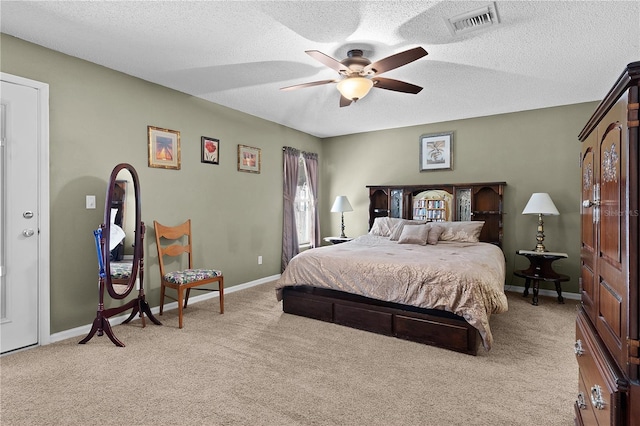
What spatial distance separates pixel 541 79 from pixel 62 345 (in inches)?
207

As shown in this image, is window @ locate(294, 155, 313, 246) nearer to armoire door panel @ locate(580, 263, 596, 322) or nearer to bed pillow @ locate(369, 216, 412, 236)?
bed pillow @ locate(369, 216, 412, 236)

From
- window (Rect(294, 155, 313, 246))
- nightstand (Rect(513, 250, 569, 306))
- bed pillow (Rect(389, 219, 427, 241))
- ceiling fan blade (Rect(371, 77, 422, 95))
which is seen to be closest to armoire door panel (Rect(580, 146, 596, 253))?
ceiling fan blade (Rect(371, 77, 422, 95))

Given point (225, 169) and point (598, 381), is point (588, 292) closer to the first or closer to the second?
point (598, 381)

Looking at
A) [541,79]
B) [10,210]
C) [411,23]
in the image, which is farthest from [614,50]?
[10,210]

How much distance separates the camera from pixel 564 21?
2490 millimetres

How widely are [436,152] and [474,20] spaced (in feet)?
10.3

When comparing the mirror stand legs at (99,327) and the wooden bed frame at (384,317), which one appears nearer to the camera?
the wooden bed frame at (384,317)

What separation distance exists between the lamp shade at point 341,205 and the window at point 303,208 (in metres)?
0.55

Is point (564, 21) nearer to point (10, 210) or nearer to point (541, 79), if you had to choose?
point (541, 79)

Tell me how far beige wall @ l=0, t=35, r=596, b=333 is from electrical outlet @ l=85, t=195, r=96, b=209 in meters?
0.04

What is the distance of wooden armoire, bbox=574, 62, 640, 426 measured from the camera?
988 mm

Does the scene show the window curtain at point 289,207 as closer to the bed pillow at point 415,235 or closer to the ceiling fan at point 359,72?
the bed pillow at point 415,235

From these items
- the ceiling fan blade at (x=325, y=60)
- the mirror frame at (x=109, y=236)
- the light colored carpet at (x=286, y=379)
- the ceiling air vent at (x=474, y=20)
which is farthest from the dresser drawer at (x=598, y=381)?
the mirror frame at (x=109, y=236)

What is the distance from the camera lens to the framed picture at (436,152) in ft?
17.8
